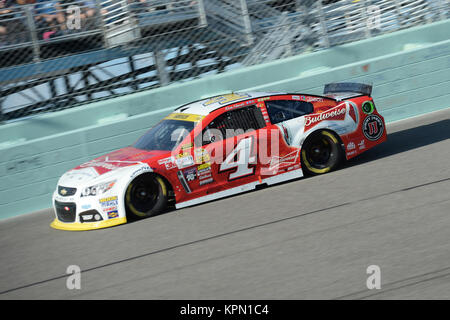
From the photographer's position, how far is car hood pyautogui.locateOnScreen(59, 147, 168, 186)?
7.02m

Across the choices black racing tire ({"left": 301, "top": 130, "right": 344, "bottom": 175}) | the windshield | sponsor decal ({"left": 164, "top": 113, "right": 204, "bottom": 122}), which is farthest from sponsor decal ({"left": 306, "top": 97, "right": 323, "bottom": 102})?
the windshield

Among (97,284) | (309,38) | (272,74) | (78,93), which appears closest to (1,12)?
(78,93)

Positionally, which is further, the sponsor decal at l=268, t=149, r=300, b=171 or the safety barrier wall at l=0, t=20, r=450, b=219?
the safety barrier wall at l=0, t=20, r=450, b=219

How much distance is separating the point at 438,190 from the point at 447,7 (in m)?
7.75

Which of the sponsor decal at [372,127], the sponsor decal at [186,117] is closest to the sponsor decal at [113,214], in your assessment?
the sponsor decal at [186,117]

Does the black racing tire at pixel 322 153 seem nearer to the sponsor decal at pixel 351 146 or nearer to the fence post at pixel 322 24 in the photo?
the sponsor decal at pixel 351 146

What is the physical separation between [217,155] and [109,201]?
4.80ft

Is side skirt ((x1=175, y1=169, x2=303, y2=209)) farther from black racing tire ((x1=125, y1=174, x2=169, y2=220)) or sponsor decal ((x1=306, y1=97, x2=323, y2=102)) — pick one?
sponsor decal ((x1=306, y1=97, x2=323, y2=102))

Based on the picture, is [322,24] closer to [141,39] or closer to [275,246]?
[141,39]

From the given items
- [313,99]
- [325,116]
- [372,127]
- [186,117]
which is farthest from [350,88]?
[186,117]

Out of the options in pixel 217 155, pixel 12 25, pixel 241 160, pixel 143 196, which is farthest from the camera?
pixel 12 25

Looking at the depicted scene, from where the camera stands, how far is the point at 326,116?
8094 millimetres

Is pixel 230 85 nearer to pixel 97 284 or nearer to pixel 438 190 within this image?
Result: pixel 438 190

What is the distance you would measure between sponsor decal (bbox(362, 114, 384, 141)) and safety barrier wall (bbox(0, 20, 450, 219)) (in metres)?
2.79
